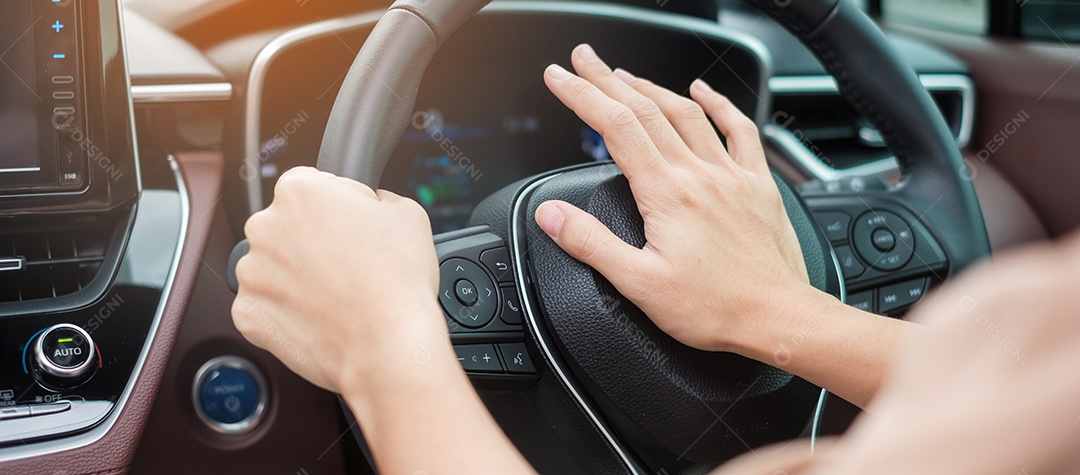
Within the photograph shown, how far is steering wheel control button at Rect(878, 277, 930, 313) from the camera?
3.60ft

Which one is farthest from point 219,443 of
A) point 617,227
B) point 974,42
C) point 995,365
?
point 974,42

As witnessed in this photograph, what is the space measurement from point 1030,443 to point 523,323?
0.48m

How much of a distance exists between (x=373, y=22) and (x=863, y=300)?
0.74 m

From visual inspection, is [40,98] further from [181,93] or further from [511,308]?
[511,308]

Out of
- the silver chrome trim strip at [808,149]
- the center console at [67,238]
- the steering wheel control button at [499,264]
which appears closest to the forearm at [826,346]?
the steering wheel control button at [499,264]

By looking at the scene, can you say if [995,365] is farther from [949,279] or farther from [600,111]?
[949,279]

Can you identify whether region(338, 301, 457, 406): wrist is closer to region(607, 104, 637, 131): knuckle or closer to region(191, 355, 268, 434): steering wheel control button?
region(607, 104, 637, 131): knuckle

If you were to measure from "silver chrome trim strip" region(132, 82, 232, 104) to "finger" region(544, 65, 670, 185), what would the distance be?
1.88 feet

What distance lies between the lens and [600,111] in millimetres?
773

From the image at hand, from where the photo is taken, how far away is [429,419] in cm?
56

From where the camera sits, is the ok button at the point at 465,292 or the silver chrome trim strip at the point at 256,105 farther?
the silver chrome trim strip at the point at 256,105

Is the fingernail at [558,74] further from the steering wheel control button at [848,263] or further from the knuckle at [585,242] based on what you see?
the steering wheel control button at [848,263]

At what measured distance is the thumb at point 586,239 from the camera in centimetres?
75

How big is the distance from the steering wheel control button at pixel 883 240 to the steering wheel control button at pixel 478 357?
509 mm
